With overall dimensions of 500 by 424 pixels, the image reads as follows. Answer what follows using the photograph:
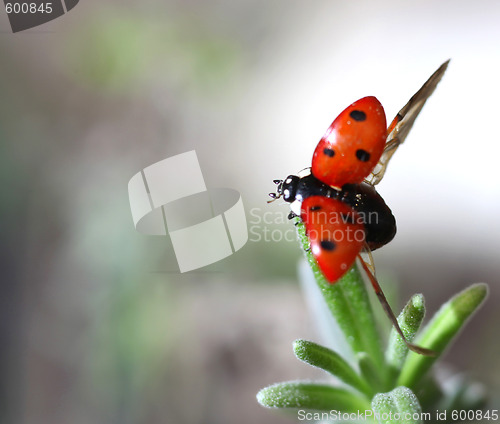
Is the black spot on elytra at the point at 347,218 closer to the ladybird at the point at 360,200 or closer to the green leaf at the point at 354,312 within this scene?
the ladybird at the point at 360,200

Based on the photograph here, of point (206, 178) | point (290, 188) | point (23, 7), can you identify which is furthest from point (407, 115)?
point (23, 7)

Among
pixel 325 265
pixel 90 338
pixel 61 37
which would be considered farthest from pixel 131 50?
pixel 325 265

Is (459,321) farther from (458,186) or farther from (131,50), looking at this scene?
(131,50)

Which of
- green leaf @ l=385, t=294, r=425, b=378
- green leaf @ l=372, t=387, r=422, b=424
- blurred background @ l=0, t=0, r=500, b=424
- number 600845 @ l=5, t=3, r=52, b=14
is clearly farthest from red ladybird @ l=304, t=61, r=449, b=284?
number 600845 @ l=5, t=3, r=52, b=14

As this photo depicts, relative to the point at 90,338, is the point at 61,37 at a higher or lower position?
higher

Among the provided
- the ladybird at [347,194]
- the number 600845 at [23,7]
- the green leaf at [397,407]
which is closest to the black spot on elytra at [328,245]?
the ladybird at [347,194]

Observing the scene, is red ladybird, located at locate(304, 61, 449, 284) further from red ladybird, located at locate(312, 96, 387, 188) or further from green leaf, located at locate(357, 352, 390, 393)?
green leaf, located at locate(357, 352, 390, 393)

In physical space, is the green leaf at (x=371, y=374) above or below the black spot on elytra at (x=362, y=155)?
below
